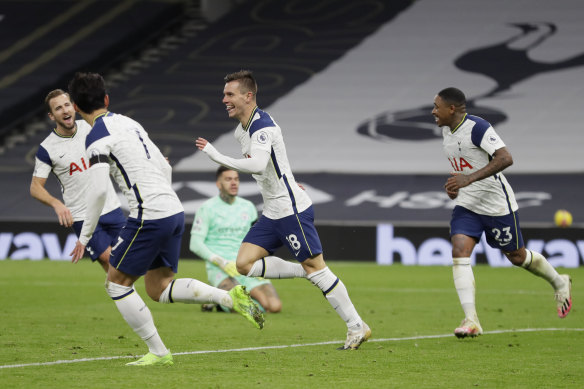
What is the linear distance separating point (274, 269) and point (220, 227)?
3458mm

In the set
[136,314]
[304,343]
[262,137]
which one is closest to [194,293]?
[136,314]

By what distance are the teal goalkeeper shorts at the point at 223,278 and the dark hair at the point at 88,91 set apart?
4.77 m

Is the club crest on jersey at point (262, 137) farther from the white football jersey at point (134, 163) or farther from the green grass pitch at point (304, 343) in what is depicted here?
the green grass pitch at point (304, 343)

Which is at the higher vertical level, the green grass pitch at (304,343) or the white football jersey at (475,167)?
the white football jersey at (475,167)

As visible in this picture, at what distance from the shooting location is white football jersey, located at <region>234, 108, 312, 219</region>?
7.54 meters

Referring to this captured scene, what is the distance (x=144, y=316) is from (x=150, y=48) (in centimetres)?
2349

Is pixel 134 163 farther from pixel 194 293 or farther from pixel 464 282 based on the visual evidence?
pixel 464 282

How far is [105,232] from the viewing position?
32.3ft

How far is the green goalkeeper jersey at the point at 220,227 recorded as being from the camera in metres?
11.5

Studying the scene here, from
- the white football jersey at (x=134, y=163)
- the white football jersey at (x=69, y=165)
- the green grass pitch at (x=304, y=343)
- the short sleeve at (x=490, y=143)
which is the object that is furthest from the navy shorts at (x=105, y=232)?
the short sleeve at (x=490, y=143)

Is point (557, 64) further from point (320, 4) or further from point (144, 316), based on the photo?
point (144, 316)

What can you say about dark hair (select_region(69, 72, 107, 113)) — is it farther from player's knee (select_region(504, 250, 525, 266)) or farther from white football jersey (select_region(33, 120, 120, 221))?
player's knee (select_region(504, 250, 525, 266))

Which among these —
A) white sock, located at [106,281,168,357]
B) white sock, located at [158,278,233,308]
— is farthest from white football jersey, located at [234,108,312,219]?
white sock, located at [106,281,168,357]

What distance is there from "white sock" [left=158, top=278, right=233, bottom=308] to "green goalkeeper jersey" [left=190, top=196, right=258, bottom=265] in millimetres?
4110
